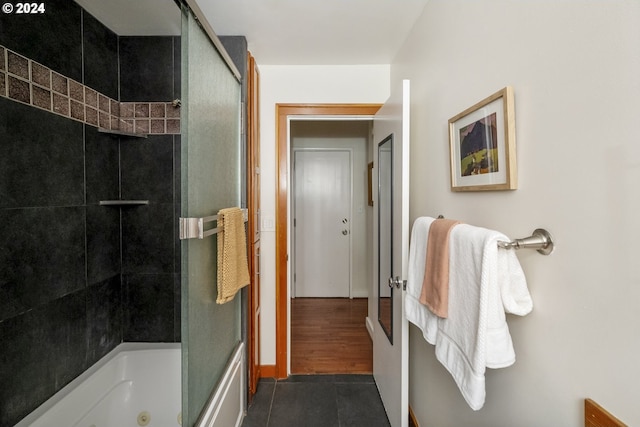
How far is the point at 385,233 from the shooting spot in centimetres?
197

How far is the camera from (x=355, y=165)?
4.16 meters

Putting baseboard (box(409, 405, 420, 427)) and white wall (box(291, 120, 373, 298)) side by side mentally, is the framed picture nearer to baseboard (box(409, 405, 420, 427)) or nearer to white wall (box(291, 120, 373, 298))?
baseboard (box(409, 405, 420, 427))

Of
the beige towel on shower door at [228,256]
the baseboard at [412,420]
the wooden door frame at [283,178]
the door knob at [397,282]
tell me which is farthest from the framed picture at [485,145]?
the baseboard at [412,420]

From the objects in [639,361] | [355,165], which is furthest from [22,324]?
[355,165]

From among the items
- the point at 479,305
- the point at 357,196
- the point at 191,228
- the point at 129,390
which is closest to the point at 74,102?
the point at 191,228

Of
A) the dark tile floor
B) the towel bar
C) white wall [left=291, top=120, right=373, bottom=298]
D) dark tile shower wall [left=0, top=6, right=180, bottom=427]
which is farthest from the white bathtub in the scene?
white wall [left=291, top=120, right=373, bottom=298]

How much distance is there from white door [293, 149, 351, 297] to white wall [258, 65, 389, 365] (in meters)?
1.88

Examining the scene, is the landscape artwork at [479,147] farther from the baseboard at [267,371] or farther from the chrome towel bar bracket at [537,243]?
the baseboard at [267,371]

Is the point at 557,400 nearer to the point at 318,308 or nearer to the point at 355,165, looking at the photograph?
the point at 318,308

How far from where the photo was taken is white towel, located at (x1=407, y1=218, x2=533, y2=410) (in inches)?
32.1

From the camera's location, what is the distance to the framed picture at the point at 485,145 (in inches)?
34.9

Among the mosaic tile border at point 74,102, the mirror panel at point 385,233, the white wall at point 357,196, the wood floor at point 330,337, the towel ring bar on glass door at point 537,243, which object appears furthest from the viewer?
the white wall at point 357,196

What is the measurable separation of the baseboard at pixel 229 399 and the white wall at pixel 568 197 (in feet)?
3.63

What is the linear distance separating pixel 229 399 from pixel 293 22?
2.19 m
